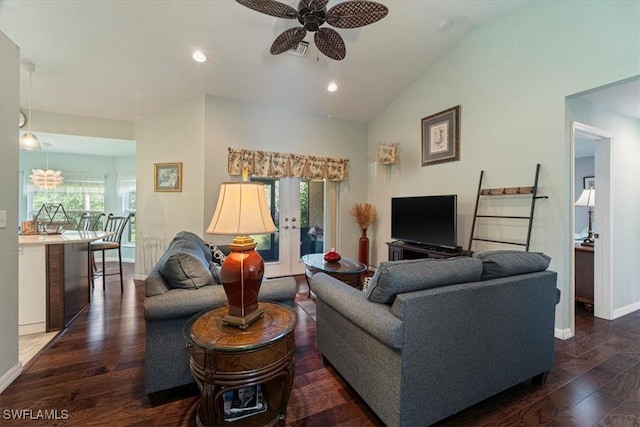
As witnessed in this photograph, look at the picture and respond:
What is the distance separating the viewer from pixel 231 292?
1.49 m

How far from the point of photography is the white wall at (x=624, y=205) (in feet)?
10.7

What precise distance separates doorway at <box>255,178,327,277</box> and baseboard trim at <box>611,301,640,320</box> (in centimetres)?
402

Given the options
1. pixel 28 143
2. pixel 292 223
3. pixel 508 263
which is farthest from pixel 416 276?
pixel 28 143

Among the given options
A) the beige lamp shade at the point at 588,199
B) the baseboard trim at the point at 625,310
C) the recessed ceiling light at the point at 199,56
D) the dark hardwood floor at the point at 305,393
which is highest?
the recessed ceiling light at the point at 199,56

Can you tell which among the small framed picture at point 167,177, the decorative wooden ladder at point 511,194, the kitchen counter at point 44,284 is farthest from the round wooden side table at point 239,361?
the small framed picture at point 167,177

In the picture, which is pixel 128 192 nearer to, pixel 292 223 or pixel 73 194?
pixel 73 194

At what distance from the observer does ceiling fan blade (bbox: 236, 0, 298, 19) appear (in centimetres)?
223

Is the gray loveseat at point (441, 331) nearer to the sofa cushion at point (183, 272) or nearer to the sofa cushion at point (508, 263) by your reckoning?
the sofa cushion at point (508, 263)

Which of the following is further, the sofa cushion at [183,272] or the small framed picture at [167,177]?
the small framed picture at [167,177]

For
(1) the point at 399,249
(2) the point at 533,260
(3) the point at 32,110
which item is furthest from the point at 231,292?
(3) the point at 32,110

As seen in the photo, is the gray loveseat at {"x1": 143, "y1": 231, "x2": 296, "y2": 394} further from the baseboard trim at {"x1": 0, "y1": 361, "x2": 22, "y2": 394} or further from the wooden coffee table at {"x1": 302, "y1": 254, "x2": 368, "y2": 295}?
the wooden coffee table at {"x1": 302, "y1": 254, "x2": 368, "y2": 295}

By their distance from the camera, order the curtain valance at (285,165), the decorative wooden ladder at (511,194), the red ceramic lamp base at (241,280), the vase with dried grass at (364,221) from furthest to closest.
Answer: the vase with dried grass at (364,221), the curtain valance at (285,165), the decorative wooden ladder at (511,194), the red ceramic lamp base at (241,280)

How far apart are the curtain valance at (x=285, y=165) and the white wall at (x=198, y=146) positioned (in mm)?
122

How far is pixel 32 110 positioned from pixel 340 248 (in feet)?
17.5
